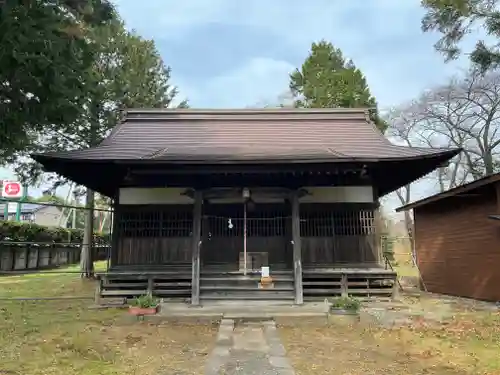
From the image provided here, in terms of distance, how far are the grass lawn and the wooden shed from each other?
259 inches

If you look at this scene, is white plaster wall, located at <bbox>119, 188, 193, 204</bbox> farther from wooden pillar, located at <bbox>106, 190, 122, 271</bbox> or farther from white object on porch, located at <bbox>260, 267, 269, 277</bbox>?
white object on porch, located at <bbox>260, 267, 269, 277</bbox>

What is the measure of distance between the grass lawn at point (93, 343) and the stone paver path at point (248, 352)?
17cm

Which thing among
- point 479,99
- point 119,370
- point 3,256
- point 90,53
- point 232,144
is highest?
point 479,99

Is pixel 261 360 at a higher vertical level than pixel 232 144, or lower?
lower

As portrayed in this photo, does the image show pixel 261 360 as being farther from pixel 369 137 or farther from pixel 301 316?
pixel 369 137

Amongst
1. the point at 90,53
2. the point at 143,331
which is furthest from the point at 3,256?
the point at 143,331

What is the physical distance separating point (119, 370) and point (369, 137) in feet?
A: 25.7

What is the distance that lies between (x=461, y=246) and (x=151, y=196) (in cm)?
775

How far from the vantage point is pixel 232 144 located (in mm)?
9414

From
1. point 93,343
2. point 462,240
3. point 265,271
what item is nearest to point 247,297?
point 265,271

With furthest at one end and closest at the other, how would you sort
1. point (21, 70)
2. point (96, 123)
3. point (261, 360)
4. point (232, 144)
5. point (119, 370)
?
point (96, 123)
point (232, 144)
point (21, 70)
point (261, 360)
point (119, 370)

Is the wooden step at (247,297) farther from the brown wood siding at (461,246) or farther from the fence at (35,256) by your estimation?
the fence at (35,256)

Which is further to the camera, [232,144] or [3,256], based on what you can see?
[3,256]

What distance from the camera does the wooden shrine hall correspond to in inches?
296
